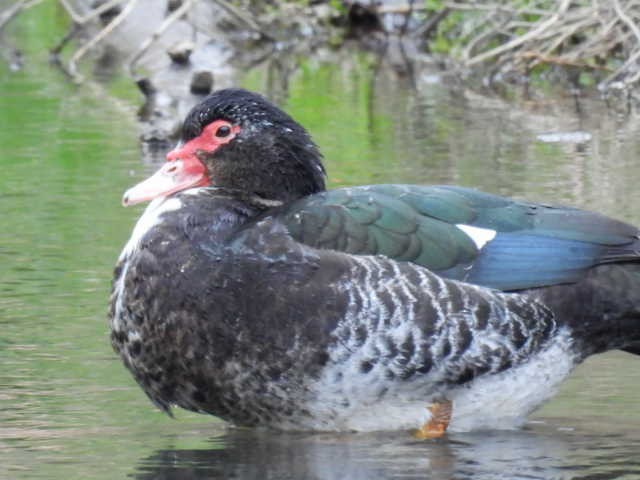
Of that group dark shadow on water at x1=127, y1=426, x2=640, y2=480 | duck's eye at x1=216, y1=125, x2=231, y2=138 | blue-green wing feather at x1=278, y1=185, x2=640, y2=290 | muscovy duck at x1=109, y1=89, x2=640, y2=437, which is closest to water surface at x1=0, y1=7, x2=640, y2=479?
dark shadow on water at x1=127, y1=426, x2=640, y2=480

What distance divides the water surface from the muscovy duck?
174 mm

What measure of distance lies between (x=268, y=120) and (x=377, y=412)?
1276mm

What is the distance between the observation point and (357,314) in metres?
5.68

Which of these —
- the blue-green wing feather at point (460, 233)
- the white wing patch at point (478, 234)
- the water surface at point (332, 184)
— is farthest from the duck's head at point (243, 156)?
the water surface at point (332, 184)

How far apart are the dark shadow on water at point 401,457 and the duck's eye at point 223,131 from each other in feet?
3.89

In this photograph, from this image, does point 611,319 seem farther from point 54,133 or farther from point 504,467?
point 54,133

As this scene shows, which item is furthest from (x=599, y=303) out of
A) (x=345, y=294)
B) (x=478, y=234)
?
(x=345, y=294)

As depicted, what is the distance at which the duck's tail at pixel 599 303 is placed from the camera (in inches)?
237

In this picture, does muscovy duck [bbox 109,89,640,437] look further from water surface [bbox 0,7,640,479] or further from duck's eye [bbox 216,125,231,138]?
water surface [bbox 0,7,640,479]

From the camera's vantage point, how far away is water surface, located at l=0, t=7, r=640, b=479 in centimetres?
548

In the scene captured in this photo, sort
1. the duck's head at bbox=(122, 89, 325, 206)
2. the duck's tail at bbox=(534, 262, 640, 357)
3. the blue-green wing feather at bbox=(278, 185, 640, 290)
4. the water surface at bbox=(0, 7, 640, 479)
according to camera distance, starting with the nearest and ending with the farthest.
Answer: the water surface at bbox=(0, 7, 640, 479) → the blue-green wing feather at bbox=(278, 185, 640, 290) → the duck's tail at bbox=(534, 262, 640, 357) → the duck's head at bbox=(122, 89, 325, 206)

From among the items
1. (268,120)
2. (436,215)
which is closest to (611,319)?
(436,215)

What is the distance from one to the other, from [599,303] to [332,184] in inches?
159

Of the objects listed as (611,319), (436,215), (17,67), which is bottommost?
(17,67)
